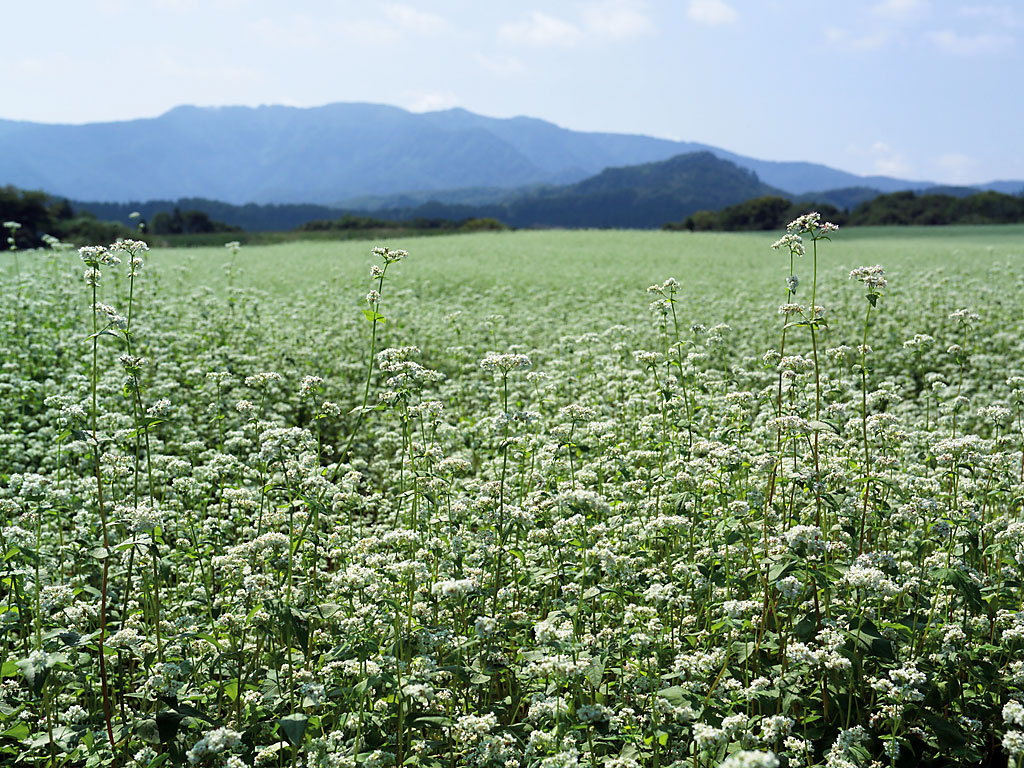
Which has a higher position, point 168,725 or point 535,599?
point 168,725

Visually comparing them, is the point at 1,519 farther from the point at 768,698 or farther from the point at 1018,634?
the point at 1018,634

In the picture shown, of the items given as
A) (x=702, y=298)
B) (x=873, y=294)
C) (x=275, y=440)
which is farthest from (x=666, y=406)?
(x=702, y=298)

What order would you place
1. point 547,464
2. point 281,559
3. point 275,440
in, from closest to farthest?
point 281,559 < point 275,440 < point 547,464

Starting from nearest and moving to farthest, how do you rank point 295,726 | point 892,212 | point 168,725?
point 295,726 → point 168,725 → point 892,212

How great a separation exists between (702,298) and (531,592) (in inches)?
624

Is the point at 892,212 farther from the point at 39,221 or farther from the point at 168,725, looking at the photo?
the point at 168,725

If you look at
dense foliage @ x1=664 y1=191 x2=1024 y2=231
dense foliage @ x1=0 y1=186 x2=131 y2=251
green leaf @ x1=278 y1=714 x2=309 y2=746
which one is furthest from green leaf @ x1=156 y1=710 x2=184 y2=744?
dense foliage @ x1=664 y1=191 x2=1024 y2=231

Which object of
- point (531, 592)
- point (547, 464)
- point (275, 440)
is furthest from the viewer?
point (547, 464)

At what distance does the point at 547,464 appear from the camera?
623cm

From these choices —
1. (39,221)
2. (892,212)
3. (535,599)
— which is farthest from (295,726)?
(892,212)

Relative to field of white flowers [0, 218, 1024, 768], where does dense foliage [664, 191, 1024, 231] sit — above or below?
above

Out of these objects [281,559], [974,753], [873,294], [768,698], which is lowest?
[974,753]

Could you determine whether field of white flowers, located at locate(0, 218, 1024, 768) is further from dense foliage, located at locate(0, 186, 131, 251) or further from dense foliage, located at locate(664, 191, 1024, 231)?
dense foliage, located at locate(664, 191, 1024, 231)

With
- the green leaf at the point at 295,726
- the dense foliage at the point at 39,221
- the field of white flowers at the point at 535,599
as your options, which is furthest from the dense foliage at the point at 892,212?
the green leaf at the point at 295,726
